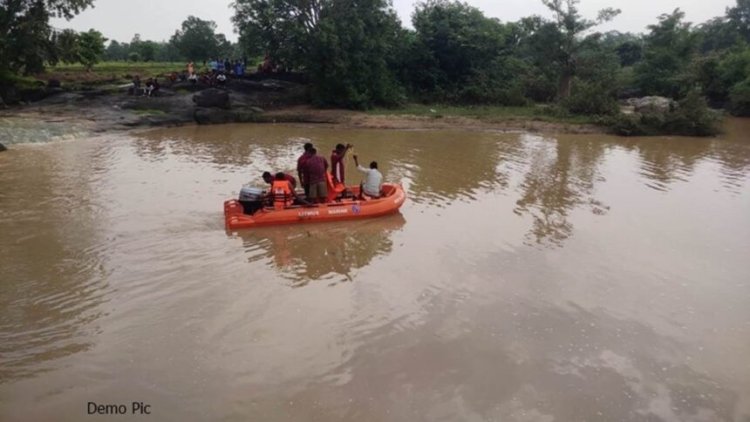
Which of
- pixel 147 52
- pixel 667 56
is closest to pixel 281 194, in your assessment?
pixel 667 56

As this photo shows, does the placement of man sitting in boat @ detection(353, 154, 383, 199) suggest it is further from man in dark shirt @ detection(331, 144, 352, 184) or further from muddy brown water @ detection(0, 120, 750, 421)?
muddy brown water @ detection(0, 120, 750, 421)

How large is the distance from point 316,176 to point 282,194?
740 millimetres

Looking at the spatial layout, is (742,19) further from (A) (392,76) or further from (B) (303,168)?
(B) (303,168)

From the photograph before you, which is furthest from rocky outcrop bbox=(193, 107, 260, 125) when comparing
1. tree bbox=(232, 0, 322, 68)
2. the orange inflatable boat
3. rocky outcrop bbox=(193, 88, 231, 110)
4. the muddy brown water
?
the orange inflatable boat

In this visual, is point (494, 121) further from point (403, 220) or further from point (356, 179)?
point (403, 220)

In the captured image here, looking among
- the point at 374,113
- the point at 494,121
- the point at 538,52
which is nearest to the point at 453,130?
the point at 494,121

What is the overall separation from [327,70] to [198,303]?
2232 cm

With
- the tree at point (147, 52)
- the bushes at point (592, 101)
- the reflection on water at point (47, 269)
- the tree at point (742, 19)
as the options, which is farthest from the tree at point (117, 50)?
the tree at point (742, 19)

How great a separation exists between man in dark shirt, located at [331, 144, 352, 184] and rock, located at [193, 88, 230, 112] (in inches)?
681

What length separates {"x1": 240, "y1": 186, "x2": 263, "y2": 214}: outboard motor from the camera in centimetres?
1020

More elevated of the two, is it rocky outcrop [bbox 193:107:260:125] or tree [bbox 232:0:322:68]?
tree [bbox 232:0:322:68]

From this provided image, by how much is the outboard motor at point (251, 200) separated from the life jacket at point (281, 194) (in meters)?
0.28

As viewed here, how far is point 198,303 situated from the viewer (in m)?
7.13

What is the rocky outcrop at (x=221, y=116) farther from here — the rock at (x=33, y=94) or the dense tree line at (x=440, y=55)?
the rock at (x=33, y=94)
